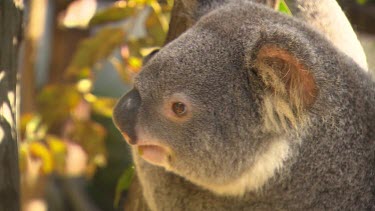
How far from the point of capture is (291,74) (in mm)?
2037

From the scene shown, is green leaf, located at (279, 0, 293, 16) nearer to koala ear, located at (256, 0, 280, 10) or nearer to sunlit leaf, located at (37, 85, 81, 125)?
koala ear, located at (256, 0, 280, 10)

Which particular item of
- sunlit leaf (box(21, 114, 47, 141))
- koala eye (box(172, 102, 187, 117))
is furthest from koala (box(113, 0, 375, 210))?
sunlit leaf (box(21, 114, 47, 141))

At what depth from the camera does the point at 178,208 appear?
2.44m

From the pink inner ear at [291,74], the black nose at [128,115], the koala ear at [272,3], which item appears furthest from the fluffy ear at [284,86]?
the koala ear at [272,3]

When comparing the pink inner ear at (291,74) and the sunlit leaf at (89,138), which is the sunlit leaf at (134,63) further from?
the pink inner ear at (291,74)

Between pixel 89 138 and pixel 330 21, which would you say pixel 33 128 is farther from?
pixel 330 21

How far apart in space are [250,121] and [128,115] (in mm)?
385

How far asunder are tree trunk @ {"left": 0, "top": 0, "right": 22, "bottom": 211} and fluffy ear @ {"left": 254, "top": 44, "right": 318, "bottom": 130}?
0.85 m

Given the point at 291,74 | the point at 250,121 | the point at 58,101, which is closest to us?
the point at 291,74

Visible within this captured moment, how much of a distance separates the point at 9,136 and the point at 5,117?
71 millimetres

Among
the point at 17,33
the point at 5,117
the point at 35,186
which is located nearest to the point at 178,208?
the point at 5,117

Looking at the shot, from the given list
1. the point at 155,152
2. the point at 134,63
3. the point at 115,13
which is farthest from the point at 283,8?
the point at 115,13

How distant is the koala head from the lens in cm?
216

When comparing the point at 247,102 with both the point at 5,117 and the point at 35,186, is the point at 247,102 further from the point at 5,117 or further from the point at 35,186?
the point at 35,186
